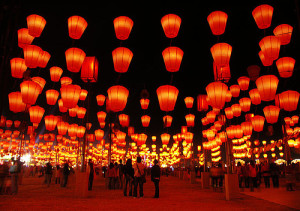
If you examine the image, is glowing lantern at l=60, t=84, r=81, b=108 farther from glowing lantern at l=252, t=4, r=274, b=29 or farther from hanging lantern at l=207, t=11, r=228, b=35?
glowing lantern at l=252, t=4, r=274, b=29

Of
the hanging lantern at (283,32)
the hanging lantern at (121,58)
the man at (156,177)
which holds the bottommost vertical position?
the man at (156,177)

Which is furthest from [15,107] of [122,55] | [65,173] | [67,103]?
[122,55]

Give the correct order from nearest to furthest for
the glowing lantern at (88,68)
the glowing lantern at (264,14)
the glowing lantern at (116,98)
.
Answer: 1. the glowing lantern at (264,14)
2. the glowing lantern at (116,98)
3. the glowing lantern at (88,68)

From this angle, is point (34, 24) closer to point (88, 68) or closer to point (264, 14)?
point (88, 68)

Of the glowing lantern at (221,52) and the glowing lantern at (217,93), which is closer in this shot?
the glowing lantern at (221,52)

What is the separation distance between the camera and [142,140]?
21.0 m

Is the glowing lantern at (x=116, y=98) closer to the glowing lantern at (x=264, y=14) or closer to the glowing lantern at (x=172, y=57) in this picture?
the glowing lantern at (x=172, y=57)

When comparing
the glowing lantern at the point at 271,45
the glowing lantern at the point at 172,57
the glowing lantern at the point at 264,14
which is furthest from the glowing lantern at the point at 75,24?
the glowing lantern at the point at 271,45

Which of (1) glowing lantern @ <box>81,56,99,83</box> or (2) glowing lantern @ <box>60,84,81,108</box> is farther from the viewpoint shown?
(1) glowing lantern @ <box>81,56,99,83</box>

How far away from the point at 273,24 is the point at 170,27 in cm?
540

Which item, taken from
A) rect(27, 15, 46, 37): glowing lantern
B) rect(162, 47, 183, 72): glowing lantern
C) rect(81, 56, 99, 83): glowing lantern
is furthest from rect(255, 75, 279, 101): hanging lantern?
rect(27, 15, 46, 37): glowing lantern

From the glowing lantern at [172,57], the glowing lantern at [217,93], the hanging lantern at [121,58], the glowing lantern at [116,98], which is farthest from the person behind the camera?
the glowing lantern at [116,98]

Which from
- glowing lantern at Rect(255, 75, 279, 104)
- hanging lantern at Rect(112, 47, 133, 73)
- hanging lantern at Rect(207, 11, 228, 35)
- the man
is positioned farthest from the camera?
the man

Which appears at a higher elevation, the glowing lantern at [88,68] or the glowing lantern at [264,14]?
the glowing lantern at [264,14]
